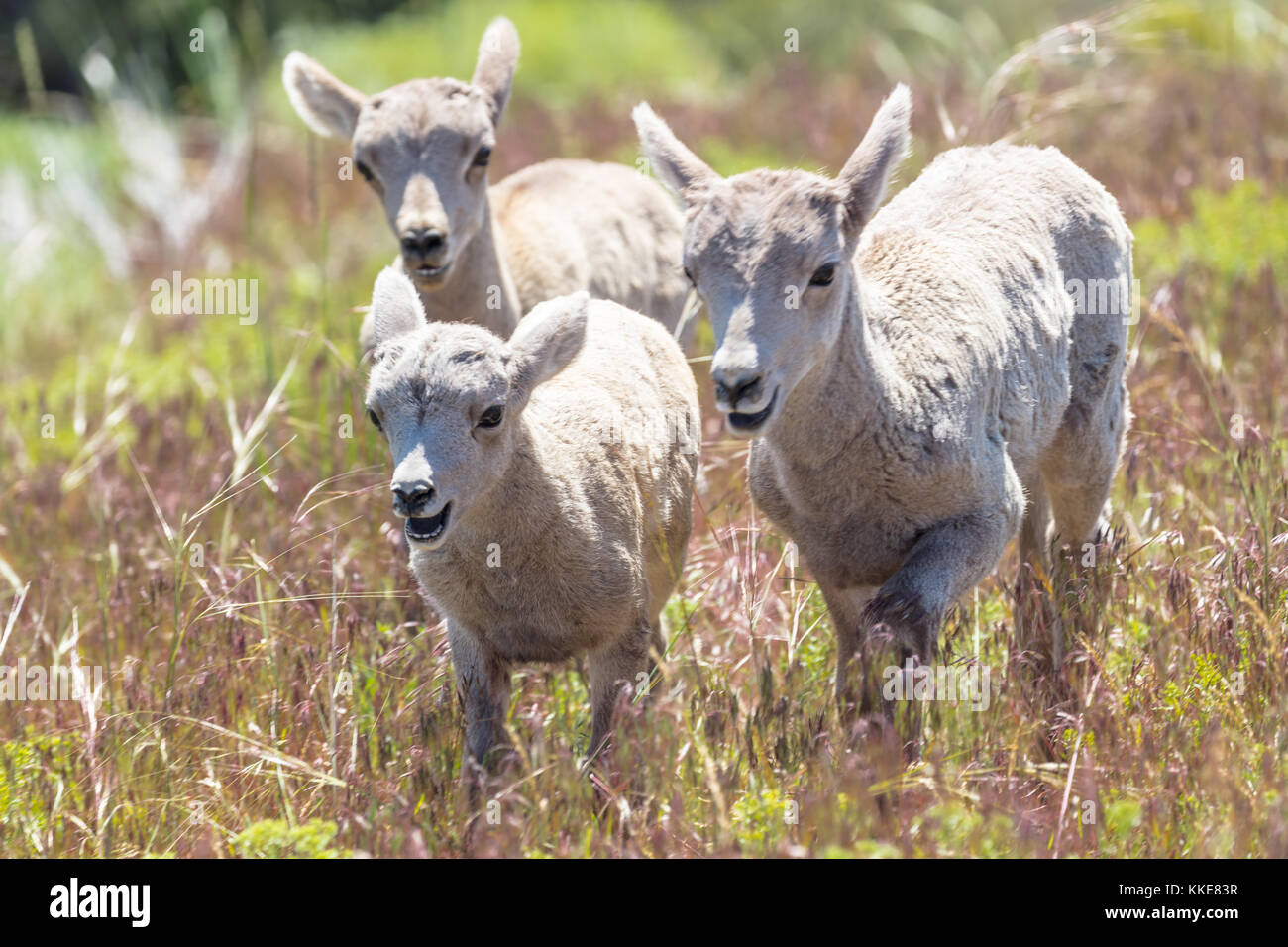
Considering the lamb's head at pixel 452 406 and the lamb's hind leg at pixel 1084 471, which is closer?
the lamb's head at pixel 452 406

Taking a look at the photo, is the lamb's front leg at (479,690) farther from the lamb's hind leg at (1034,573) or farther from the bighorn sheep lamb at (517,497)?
the lamb's hind leg at (1034,573)

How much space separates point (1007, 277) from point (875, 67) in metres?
12.6

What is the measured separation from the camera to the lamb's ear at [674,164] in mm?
5602

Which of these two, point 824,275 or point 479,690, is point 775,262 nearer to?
point 824,275

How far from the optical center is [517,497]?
5527mm

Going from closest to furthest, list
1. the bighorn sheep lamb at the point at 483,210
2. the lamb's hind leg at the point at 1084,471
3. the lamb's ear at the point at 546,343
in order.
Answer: the lamb's ear at the point at 546,343
the lamb's hind leg at the point at 1084,471
the bighorn sheep lamb at the point at 483,210

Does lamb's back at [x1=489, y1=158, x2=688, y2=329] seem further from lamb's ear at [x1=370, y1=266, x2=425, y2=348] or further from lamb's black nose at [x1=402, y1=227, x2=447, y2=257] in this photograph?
lamb's ear at [x1=370, y1=266, x2=425, y2=348]

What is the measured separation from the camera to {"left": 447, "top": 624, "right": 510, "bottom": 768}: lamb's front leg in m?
5.62

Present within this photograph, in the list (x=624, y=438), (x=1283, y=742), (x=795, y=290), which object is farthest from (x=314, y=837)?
(x=1283, y=742)

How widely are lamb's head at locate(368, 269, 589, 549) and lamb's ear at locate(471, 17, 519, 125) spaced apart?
369 centimetres

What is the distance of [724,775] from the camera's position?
520cm

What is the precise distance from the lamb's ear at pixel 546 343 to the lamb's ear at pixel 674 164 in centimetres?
53

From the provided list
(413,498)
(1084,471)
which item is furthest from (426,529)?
(1084,471)

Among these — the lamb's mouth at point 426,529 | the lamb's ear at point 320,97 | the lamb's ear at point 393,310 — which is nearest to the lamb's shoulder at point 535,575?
the lamb's mouth at point 426,529
